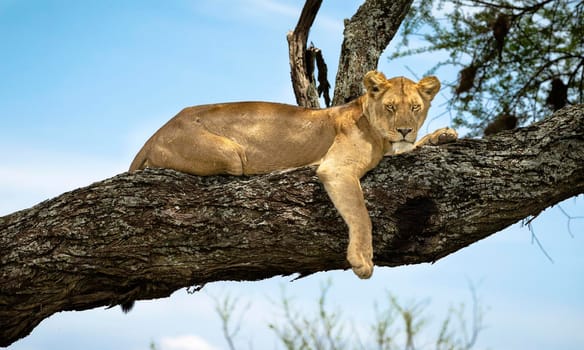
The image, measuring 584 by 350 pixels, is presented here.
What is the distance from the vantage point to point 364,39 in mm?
8414

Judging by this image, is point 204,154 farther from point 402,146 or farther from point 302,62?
point 302,62

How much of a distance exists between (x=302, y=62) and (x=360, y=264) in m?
3.80

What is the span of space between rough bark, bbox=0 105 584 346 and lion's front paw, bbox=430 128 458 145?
0.21 m

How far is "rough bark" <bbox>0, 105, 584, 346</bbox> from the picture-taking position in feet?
18.7

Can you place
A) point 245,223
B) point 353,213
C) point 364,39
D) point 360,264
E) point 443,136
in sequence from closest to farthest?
point 360,264
point 353,213
point 245,223
point 443,136
point 364,39

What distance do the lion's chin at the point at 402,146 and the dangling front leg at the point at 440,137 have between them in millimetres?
355

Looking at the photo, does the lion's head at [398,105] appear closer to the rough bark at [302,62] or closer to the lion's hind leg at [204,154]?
the lion's hind leg at [204,154]

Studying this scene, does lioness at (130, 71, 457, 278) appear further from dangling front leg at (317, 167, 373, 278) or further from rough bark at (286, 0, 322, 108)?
rough bark at (286, 0, 322, 108)

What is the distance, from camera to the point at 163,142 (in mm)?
6348

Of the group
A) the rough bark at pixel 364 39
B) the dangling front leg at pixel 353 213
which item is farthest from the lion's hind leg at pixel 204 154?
the rough bark at pixel 364 39

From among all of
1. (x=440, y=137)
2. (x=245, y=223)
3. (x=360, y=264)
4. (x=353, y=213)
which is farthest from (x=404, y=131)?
(x=245, y=223)

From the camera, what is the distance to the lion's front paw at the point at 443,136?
6.22m

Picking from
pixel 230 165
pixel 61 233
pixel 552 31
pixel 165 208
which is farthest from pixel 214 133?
pixel 552 31

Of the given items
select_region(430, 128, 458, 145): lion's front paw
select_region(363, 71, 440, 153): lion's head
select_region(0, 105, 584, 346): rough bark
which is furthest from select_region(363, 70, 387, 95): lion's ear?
select_region(430, 128, 458, 145): lion's front paw
